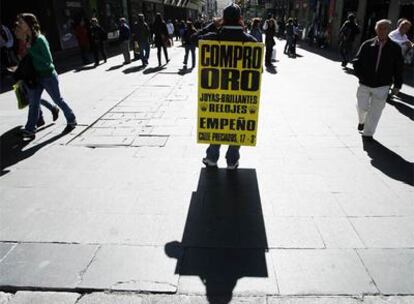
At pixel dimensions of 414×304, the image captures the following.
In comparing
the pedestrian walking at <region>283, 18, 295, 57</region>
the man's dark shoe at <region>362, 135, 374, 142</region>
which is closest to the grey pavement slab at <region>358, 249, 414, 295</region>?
the man's dark shoe at <region>362, 135, 374, 142</region>

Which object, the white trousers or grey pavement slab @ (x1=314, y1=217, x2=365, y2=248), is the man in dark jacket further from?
grey pavement slab @ (x1=314, y1=217, x2=365, y2=248)

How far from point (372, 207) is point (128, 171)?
9.92 feet

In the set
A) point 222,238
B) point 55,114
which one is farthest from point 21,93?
point 222,238

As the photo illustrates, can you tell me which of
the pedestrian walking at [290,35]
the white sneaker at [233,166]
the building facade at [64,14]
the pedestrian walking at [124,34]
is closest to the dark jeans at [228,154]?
the white sneaker at [233,166]

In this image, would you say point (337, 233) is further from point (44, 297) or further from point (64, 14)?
point (64, 14)

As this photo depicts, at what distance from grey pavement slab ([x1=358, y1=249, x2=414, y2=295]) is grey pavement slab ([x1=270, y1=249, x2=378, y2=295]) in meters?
0.08

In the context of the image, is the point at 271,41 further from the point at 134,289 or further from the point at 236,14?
the point at 134,289

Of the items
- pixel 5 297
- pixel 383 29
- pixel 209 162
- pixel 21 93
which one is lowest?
pixel 5 297

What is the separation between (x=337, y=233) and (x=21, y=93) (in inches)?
214

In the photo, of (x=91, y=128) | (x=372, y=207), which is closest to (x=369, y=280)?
(x=372, y=207)

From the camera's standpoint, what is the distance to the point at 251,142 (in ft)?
14.9

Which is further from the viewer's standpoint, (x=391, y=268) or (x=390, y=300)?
(x=391, y=268)

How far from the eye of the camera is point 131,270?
2979mm

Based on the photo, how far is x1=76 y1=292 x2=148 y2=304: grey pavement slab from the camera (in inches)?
105
